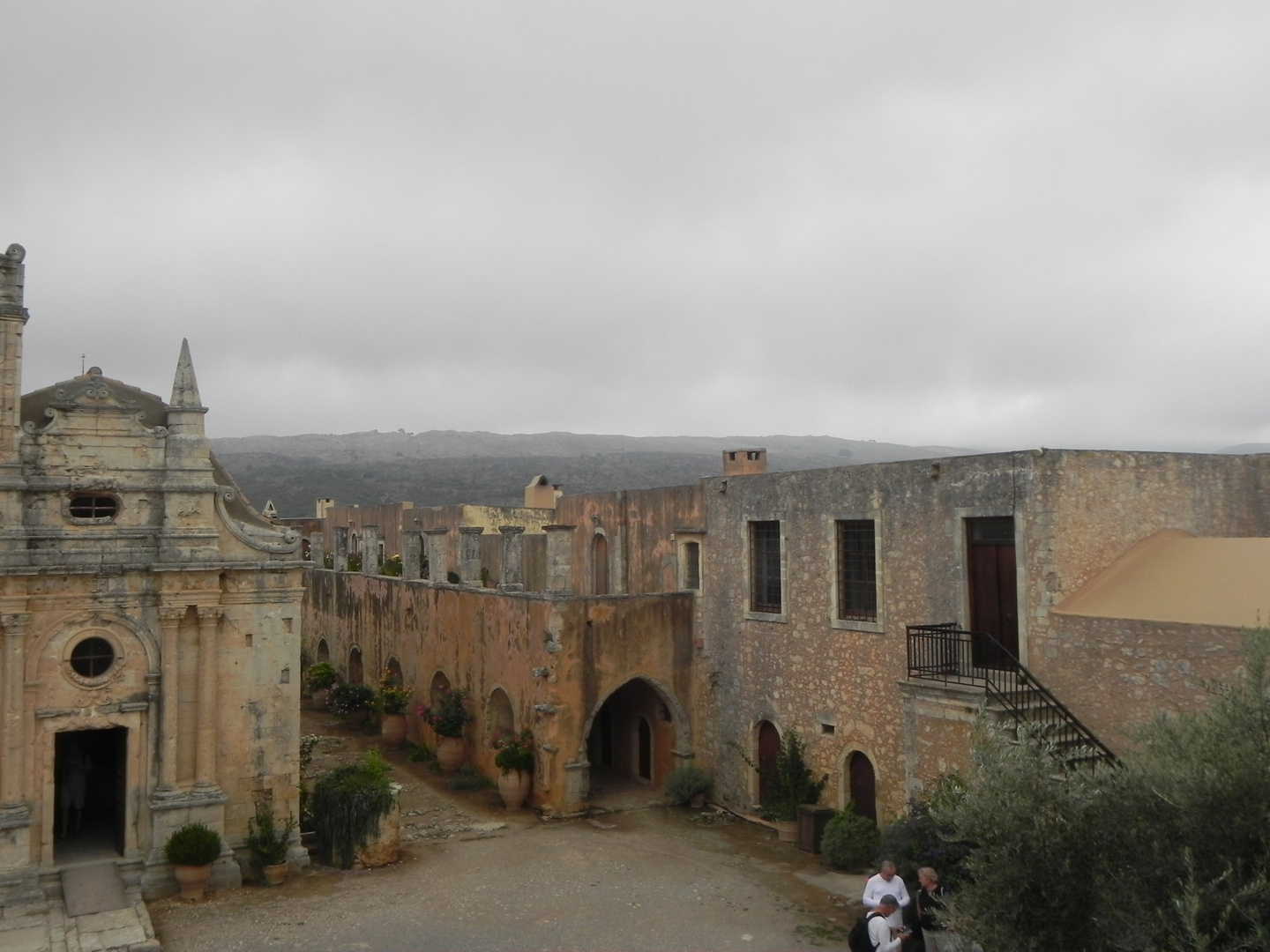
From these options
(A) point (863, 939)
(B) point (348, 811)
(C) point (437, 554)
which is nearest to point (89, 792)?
(B) point (348, 811)

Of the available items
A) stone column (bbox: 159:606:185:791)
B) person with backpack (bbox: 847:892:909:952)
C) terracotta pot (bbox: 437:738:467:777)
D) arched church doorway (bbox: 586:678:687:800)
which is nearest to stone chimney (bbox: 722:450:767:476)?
arched church doorway (bbox: 586:678:687:800)

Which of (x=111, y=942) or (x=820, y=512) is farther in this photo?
(x=820, y=512)

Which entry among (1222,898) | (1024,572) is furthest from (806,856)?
(1222,898)

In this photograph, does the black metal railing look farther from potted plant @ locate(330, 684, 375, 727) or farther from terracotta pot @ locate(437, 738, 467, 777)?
potted plant @ locate(330, 684, 375, 727)

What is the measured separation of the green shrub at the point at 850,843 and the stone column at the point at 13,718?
11764 millimetres

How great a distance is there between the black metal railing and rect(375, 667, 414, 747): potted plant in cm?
1410

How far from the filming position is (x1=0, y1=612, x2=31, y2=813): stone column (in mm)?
14219

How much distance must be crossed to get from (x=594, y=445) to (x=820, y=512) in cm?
13288

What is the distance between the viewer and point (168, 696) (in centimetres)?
1530

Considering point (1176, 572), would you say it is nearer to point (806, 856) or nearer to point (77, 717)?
point (806, 856)

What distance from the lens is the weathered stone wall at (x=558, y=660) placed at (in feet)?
62.8

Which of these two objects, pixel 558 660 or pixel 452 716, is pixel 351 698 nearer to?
pixel 452 716

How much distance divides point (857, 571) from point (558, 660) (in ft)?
19.5

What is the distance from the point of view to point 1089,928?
770 centimetres
